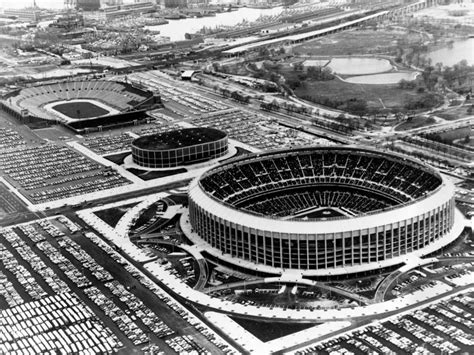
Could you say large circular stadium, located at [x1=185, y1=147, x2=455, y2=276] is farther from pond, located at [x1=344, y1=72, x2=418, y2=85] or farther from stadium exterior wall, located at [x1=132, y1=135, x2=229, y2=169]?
pond, located at [x1=344, y1=72, x2=418, y2=85]

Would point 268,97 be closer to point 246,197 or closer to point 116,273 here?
point 246,197

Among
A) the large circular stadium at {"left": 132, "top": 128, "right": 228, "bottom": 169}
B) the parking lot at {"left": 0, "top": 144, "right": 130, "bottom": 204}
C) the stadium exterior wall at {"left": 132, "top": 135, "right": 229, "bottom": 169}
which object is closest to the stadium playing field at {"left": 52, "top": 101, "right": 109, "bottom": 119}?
the parking lot at {"left": 0, "top": 144, "right": 130, "bottom": 204}

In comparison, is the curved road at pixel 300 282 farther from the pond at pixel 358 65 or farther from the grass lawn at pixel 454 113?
the pond at pixel 358 65

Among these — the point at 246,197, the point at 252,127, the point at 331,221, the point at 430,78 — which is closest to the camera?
the point at 331,221

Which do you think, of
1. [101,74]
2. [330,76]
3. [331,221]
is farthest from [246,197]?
[101,74]

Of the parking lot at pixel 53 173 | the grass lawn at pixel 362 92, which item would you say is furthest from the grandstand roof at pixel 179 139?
the grass lawn at pixel 362 92

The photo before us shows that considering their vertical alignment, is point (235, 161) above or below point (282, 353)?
above
